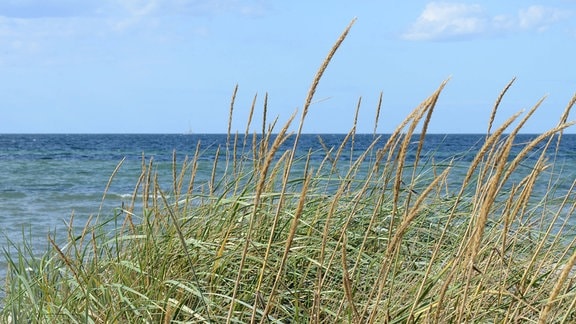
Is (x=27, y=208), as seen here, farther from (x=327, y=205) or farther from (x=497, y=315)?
(x=497, y=315)

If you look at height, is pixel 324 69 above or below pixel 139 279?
above

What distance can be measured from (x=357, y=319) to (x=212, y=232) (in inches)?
50.3

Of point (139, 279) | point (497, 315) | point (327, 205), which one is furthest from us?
point (327, 205)

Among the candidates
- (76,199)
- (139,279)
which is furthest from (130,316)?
(76,199)

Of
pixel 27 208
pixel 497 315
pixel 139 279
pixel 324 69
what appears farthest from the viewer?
pixel 27 208

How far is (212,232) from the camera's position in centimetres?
298

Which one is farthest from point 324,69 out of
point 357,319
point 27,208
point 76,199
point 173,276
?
point 76,199

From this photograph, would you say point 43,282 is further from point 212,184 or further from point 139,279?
point 212,184

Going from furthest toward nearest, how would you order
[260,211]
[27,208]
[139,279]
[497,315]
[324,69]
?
[27,208] < [260,211] < [139,279] < [497,315] < [324,69]

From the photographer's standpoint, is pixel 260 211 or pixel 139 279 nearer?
pixel 139 279

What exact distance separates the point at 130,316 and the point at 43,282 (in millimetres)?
547

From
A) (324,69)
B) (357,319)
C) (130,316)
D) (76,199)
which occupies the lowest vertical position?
(76,199)

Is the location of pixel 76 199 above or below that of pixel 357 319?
below

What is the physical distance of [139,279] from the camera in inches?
109
